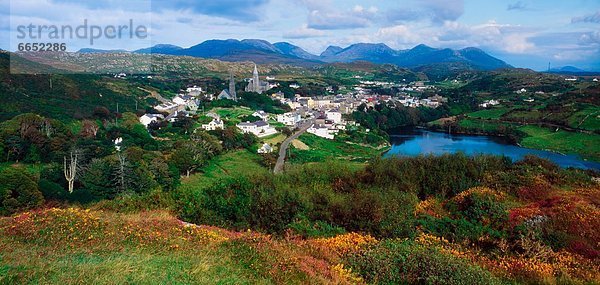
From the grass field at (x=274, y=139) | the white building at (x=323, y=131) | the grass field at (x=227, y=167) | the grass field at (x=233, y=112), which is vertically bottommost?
the grass field at (x=227, y=167)

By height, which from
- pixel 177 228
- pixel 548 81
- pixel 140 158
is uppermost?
pixel 548 81

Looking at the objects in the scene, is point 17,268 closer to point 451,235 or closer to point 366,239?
point 366,239

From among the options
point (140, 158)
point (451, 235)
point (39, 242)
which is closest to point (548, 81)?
point (140, 158)

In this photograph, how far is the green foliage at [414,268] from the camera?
501 cm

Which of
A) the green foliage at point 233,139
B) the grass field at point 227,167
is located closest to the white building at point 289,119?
the green foliage at point 233,139

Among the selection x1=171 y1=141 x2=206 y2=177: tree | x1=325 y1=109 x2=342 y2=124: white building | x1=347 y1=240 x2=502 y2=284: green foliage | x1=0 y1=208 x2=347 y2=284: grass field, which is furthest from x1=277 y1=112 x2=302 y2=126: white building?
x1=347 y1=240 x2=502 y2=284: green foliage

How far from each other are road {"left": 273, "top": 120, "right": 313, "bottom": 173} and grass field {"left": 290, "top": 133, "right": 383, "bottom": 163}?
27.5 inches

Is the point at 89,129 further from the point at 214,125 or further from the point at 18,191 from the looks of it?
the point at 18,191

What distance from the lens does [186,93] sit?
61.0 metres

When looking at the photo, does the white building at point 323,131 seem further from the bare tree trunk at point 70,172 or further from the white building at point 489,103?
the white building at point 489,103

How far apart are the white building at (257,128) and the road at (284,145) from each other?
6.84 feet

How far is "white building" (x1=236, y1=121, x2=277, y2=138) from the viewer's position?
3622cm

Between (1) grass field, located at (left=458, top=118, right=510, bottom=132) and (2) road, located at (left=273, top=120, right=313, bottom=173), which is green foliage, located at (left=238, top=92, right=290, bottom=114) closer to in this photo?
(2) road, located at (left=273, top=120, right=313, bottom=173)

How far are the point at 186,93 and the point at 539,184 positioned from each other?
55.5m
